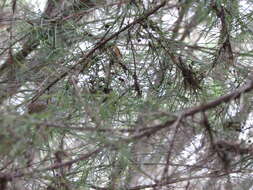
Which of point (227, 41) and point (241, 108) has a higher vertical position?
point (227, 41)

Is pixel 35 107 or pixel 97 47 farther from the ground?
pixel 97 47

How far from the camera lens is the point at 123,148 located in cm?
82

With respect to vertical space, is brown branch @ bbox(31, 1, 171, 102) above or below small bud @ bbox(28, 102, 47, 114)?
above

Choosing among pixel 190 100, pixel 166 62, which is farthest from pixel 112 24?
pixel 190 100

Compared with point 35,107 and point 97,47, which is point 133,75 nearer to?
point 97,47

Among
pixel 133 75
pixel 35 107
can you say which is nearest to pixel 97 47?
pixel 133 75

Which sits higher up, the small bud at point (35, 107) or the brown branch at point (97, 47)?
the brown branch at point (97, 47)

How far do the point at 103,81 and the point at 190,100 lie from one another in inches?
11.0

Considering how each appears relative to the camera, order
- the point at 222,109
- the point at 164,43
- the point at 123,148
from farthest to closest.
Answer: the point at 164,43 < the point at 222,109 < the point at 123,148

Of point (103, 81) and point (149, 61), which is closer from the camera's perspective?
point (103, 81)

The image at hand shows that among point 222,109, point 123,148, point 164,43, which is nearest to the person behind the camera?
point 123,148

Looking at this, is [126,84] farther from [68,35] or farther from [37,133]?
[37,133]

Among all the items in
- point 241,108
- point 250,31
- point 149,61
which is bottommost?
point 241,108

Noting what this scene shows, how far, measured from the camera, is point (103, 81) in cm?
135
